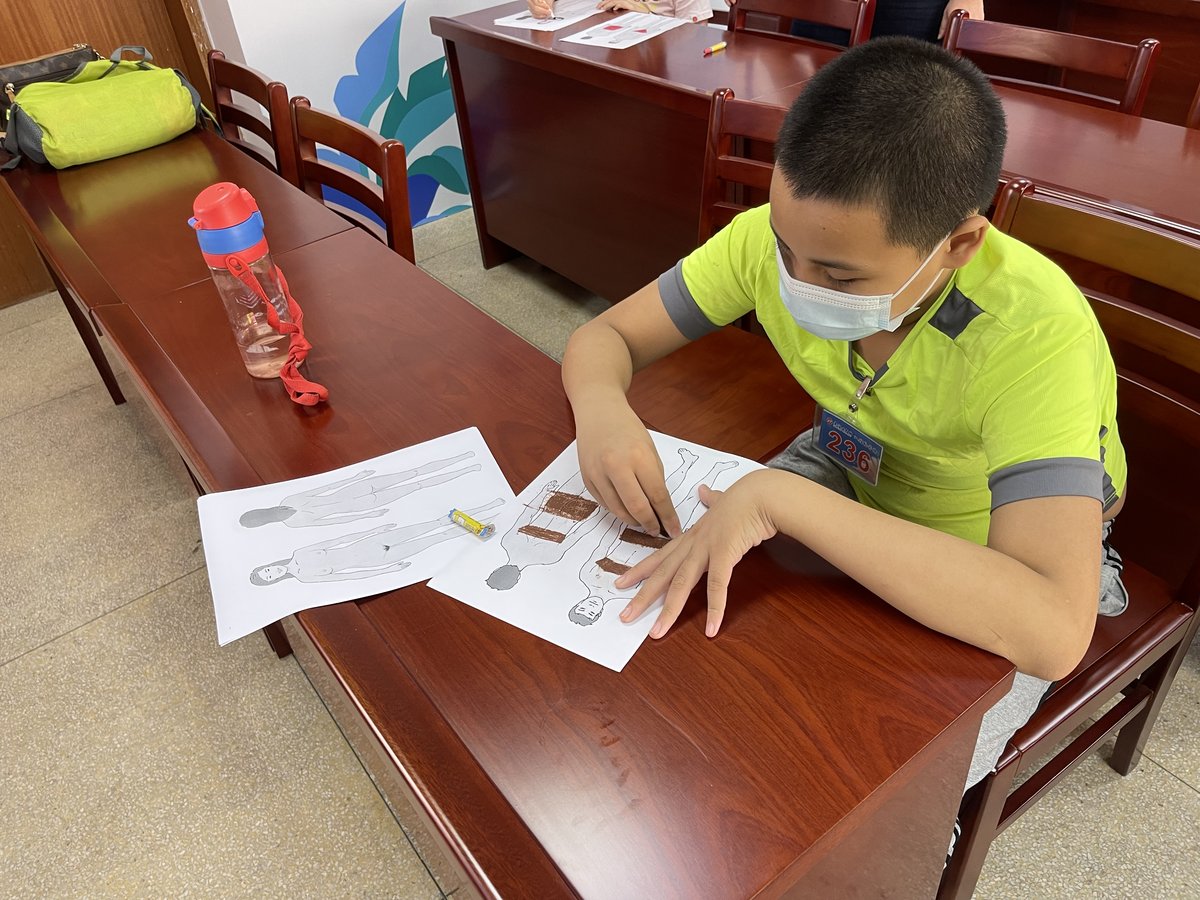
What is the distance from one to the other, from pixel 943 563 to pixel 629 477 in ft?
0.96

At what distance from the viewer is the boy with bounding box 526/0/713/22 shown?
245 centimetres

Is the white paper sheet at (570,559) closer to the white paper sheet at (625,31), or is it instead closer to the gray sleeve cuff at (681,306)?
the gray sleeve cuff at (681,306)

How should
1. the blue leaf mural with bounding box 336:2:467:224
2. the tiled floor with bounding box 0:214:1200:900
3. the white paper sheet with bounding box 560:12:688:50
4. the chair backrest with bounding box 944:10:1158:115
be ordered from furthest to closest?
the blue leaf mural with bounding box 336:2:467:224
the white paper sheet with bounding box 560:12:688:50
the chair backrest with bounding box 944:10:1158:115
the tiled floor with bounding box 0:214:1200:900

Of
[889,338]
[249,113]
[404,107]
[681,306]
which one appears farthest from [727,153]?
[404,107]

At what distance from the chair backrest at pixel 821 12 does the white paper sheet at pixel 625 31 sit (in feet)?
0.53

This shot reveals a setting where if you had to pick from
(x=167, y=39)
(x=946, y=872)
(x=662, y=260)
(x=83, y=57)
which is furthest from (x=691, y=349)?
(x=167, y=39)

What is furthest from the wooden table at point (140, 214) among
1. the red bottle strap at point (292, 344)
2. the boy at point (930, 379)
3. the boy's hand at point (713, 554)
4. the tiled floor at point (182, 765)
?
the boy's hand at point (713, 554)

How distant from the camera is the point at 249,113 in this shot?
2117 millimetres

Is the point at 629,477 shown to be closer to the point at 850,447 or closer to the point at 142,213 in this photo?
the point at 850,447

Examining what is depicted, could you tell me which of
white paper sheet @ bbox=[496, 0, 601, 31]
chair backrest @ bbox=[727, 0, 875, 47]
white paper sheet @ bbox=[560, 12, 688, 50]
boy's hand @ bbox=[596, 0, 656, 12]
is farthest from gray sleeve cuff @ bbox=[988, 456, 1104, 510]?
boy's hand @ bbox=[596, 0, 656, 12]

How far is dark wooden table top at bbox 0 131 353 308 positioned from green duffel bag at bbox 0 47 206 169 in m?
0.03

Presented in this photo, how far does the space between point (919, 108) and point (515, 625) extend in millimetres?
545

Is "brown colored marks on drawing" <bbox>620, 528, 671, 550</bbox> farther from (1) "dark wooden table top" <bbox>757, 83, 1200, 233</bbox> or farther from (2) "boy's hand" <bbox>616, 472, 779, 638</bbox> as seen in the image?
(1) "dark wooden table top" <bbox>757, 83, 1200, 233</bbox>

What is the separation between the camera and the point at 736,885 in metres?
0.54
